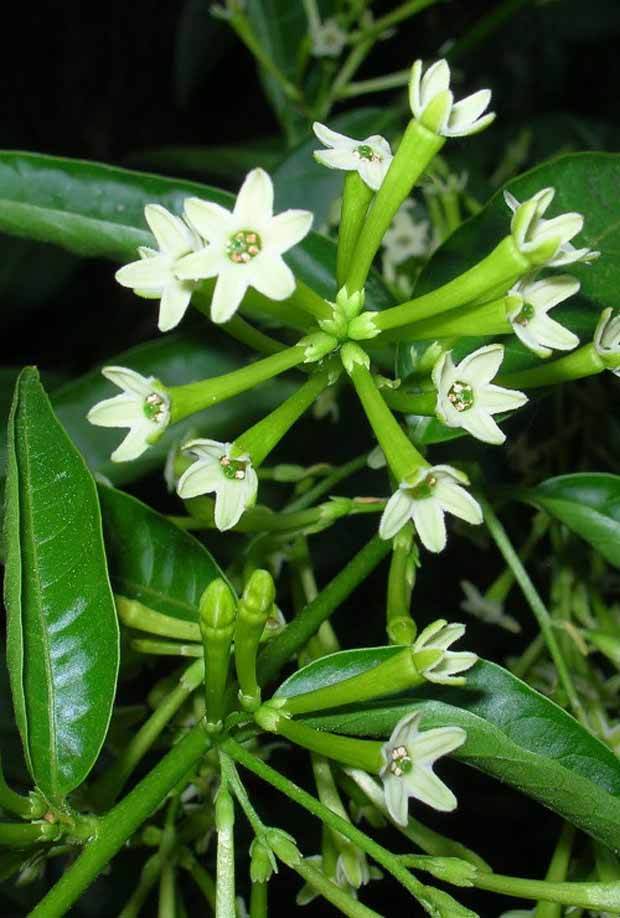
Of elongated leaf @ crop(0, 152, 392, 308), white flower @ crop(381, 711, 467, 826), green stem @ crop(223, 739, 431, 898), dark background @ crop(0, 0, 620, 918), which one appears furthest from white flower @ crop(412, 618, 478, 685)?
dark background @ crop(0, 0, 620, 918)

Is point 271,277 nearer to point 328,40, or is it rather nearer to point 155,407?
point 155,407

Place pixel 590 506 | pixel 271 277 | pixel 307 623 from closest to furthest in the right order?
pixel 271 277 → pixel 307 623 → pixel 590 506

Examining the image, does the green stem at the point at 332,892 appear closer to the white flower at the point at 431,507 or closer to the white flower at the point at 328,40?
the white flower at the point at 431,507

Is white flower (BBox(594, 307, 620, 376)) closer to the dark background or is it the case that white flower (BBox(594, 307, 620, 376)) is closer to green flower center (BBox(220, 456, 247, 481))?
green flower center (BBox(220, 456, 247, 481))

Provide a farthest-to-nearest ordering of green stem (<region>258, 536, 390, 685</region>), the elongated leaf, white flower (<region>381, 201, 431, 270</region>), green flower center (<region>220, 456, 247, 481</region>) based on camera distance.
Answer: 1. white flower (<region>381, 201, 431, 270</region>)
2. the elongated leaf
3. green stem (<region>258, 536, 390, 685</region>)
4. green flower center (<region>220, 456, 247, 481</region>)

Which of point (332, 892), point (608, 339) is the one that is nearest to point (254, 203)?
point (608, 339)

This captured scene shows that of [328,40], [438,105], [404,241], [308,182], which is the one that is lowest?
[438,105]
